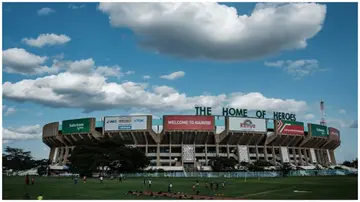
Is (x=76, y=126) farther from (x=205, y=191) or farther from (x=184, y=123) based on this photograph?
(x=205, y=191)

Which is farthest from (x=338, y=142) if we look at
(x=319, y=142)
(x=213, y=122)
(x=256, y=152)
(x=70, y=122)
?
(x=70, y=122)

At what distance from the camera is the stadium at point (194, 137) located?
118 meters

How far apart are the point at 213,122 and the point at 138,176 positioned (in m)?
40.8

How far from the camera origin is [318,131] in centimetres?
13925

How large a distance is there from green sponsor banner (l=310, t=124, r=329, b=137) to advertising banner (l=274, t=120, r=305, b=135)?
19.3 feet

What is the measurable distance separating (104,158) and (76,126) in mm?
46684

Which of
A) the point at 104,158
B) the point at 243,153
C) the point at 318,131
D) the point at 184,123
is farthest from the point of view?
the point at 318,131

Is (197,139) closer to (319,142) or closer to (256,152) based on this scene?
(256,152)

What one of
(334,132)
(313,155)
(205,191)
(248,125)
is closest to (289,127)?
(248,125)

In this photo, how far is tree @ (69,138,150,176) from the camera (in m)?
78.9

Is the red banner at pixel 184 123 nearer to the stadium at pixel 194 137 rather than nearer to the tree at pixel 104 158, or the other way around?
the stadium at pixel 194 137

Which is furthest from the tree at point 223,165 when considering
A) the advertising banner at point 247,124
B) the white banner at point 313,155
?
the white banner at point 313,155

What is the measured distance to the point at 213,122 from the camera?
391ft

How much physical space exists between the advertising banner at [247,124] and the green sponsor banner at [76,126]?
46121 millimetres
